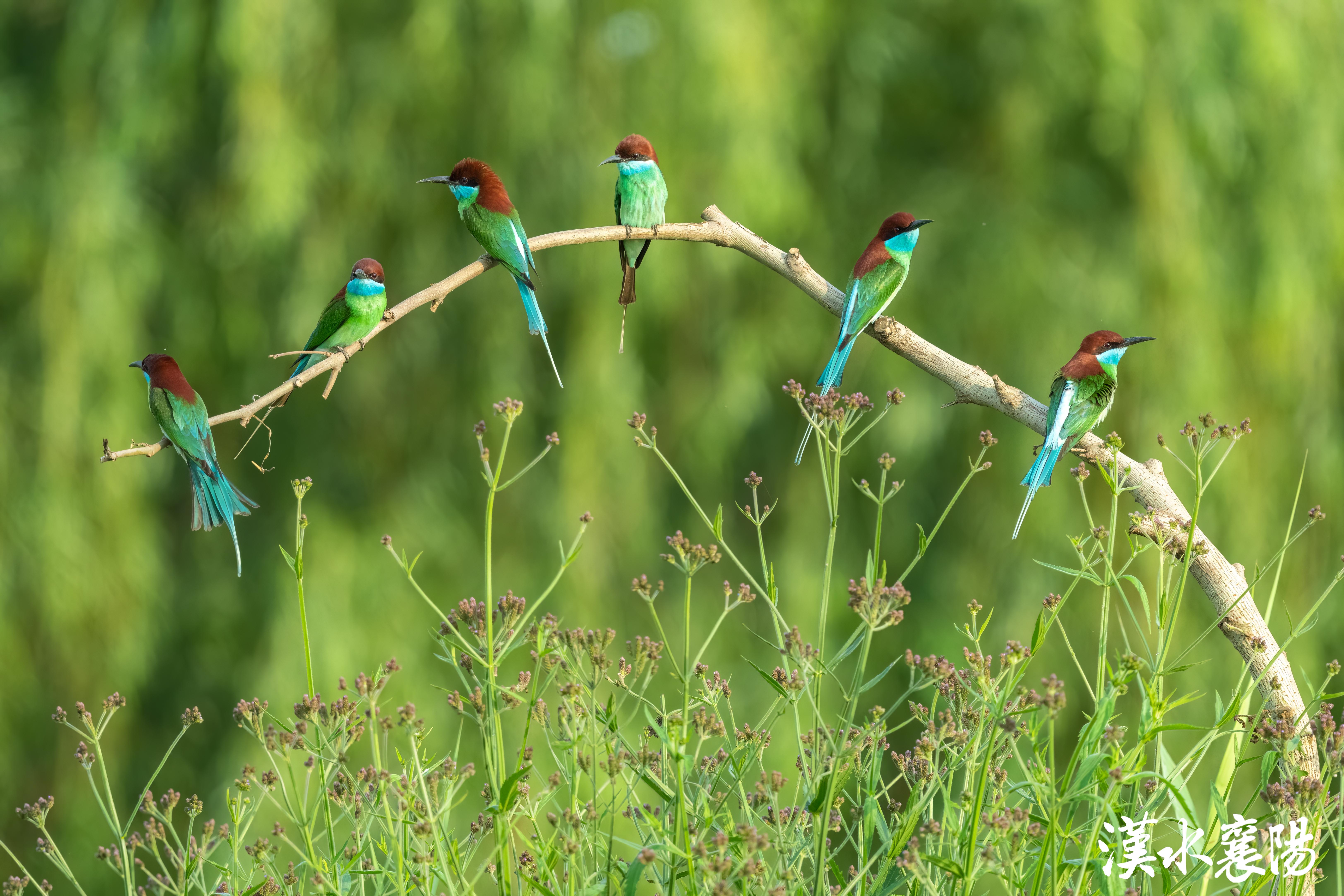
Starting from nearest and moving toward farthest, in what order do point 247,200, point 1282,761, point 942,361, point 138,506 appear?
point 1282,761, point 942,361, point 247,200, point 138,506

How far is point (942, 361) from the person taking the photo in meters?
1.22

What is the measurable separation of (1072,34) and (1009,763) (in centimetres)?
232

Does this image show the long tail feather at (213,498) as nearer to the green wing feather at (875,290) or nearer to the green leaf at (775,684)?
the green leaf at (775,684)

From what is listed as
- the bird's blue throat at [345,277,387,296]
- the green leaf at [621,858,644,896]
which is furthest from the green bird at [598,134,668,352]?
the green leaf at [621,858,644,896]

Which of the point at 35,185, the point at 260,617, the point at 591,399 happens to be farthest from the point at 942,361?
the point at 35,185

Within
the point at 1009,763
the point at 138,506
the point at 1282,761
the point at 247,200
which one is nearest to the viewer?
the point at 1282,761

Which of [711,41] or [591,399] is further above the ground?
[711,41]

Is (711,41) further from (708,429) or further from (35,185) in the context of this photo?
(35,185)

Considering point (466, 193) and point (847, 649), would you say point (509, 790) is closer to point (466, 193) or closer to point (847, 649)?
point (847, 649)

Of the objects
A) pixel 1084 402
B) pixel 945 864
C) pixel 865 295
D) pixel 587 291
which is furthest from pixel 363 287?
pixel 587 291

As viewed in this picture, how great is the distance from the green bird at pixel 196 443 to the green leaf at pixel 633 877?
18.5 inches

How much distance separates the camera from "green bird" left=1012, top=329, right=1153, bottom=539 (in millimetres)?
1151

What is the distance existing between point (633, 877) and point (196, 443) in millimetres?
565

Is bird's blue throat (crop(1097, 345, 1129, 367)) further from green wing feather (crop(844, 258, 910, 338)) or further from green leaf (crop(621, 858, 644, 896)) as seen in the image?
green leaf (crop(621, 858, 644, 896))
